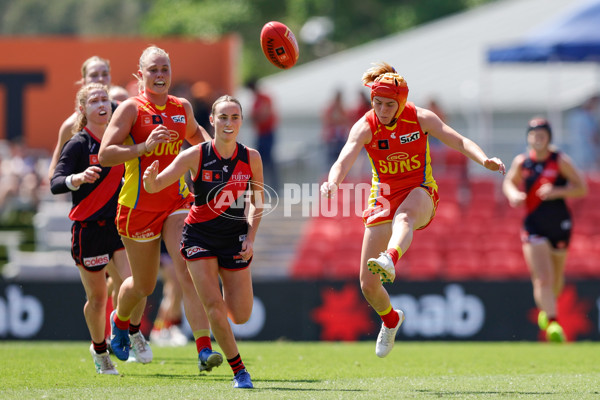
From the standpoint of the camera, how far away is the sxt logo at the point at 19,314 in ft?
45.3

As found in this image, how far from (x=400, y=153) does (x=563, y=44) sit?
35.8ft

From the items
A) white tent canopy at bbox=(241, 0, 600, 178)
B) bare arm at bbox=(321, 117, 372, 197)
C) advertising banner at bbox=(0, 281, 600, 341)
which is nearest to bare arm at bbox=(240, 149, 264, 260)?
bare arm at bbox=(321, 117, 372, 197)

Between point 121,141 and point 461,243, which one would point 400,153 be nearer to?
point 121,141

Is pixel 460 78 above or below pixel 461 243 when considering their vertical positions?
above

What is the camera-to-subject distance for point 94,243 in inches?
337

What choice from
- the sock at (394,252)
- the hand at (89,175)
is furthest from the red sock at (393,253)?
the hand at (89,175)

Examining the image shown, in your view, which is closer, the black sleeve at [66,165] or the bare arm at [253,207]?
the bare arm at [253,207]

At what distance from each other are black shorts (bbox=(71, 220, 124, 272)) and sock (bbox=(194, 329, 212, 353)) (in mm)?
1208

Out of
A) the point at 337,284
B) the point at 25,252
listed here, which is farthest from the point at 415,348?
the point at 25,252

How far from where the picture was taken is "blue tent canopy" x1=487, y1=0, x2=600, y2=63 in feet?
59.6

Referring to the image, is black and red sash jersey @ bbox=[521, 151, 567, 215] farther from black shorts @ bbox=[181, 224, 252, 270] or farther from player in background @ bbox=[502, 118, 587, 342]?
black shorts @ bbox=[181, 224, 252, 270]

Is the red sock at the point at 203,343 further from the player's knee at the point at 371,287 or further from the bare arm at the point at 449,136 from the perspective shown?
the bare arm at the point at 449,136

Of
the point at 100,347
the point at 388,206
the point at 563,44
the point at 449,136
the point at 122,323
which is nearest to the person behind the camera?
the point at 449,136

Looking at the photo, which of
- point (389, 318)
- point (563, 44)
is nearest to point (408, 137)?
point (389, 318)
